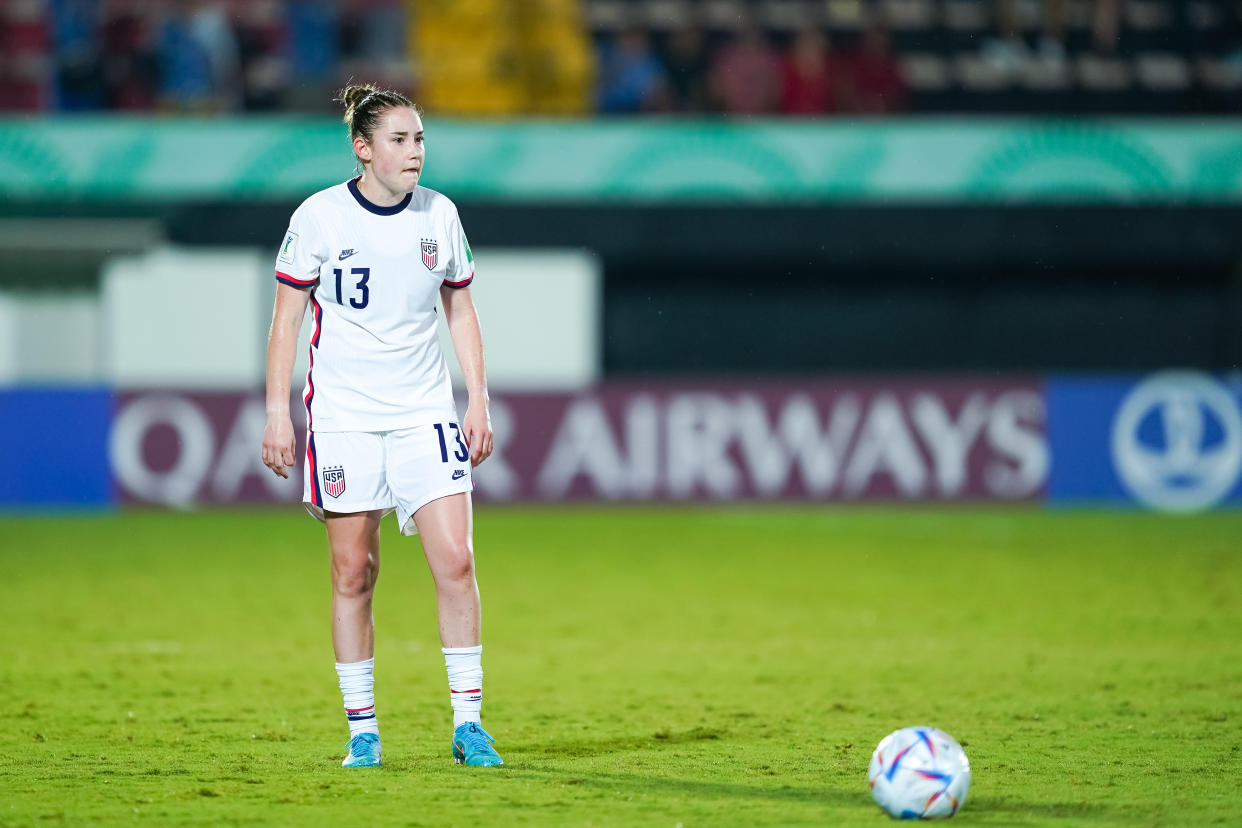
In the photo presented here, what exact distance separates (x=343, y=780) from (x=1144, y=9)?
51.3ft

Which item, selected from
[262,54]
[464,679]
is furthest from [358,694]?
[262,54]

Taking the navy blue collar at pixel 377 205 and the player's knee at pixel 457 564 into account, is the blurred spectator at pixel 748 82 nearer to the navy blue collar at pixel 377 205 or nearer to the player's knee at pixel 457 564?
the navy blue collar at pixel 377 205

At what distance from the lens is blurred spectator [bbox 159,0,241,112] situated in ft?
52.2

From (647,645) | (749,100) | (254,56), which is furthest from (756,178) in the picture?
(647,645)

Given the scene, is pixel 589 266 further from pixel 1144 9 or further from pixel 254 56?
pixel 1144 9

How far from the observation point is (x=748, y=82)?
16.5 meters

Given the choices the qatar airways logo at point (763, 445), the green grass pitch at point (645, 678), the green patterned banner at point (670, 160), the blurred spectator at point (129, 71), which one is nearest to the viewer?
the green grass pitch at point (645, 678)

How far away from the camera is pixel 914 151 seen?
1602 centimetres

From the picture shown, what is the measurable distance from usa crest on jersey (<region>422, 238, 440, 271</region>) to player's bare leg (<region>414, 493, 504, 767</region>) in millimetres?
702

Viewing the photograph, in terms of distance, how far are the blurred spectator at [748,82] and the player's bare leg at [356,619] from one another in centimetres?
1181

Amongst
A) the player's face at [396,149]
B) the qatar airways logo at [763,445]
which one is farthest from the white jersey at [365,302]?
the qatar airways logo at [763,445]

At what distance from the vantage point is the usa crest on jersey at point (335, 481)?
5.02 metres

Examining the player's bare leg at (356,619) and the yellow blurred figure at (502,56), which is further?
the yellow blurred figure at (502,56)

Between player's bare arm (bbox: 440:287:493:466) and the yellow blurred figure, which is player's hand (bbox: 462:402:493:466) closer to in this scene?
player's bare arm (bbox: 440:287:493:466)
